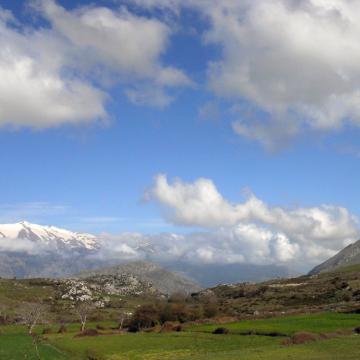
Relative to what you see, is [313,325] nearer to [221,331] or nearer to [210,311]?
[221,331]

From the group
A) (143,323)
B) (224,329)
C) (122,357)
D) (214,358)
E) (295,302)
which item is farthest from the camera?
(295,302)

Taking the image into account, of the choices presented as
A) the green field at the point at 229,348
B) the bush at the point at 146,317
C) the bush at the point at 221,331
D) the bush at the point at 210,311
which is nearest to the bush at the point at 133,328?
the bush at the point at 146,317

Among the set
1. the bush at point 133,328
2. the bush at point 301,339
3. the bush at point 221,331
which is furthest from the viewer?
the bush at point 133,328

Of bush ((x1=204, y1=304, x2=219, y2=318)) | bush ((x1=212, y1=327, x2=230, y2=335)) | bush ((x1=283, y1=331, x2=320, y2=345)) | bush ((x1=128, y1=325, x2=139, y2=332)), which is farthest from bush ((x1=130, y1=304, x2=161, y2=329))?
bush ((x1=283, y1=331, x2=320, y2=345))

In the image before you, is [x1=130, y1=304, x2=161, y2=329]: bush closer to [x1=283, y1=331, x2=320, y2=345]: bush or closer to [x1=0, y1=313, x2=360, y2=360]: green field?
[x1=0, y1=313, x2=360, y2=360]: green field

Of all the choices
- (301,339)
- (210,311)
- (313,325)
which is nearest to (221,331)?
(313,325)

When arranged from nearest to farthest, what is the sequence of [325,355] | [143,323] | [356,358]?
[356,358] < [325,355] < [143,323]

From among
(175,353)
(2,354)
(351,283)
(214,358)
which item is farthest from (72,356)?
(351,283)

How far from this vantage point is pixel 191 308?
517 feet

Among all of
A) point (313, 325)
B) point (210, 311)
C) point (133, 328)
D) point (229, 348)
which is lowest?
point (133, 328)

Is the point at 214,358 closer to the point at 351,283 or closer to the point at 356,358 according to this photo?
the point at 356,358

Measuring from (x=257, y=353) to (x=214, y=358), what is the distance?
A: 5292mm

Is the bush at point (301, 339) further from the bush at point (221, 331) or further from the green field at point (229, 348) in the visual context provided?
the bush at point (221, 331)

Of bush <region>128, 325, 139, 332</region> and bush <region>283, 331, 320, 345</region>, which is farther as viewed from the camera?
bush <region>128, 325, 139, 332</region>
